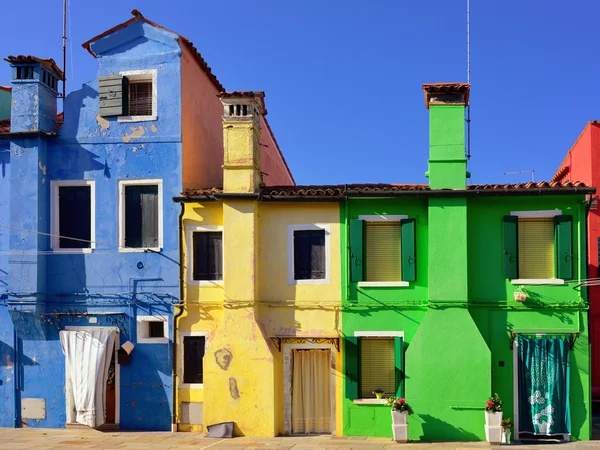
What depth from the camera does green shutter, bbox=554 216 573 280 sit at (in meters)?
14.8

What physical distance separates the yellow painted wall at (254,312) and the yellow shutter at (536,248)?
13.9 feet

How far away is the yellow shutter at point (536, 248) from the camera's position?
15125 millimetres

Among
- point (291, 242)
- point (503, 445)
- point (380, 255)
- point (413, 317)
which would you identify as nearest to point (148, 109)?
point (291, 242)

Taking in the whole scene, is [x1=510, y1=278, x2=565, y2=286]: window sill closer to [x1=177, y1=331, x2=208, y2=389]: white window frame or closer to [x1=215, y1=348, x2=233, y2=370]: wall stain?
[x1=215, y1=348, x2=233, y2=370]: wall stain

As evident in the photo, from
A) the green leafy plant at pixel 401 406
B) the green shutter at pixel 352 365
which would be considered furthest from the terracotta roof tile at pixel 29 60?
the green leafy plant at pixel 401 406

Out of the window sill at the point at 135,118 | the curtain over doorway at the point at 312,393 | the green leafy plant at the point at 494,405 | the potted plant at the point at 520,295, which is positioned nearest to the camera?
the green leafy plant at the point at 494,405

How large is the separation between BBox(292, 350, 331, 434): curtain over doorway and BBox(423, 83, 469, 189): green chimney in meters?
4.89

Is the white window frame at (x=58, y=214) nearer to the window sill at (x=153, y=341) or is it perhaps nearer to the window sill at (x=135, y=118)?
the window sill at (x=135, y=118)

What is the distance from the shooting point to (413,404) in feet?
48.1

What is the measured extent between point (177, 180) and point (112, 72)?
3.27 metres

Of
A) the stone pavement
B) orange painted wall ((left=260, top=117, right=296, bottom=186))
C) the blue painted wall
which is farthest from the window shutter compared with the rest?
the stone pavement

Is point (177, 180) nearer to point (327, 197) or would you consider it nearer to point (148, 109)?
point (148, 109)

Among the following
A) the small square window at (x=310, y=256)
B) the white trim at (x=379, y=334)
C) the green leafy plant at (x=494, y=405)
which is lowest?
the green leafy plant at (x=494, y=405)

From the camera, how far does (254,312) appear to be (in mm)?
15188
